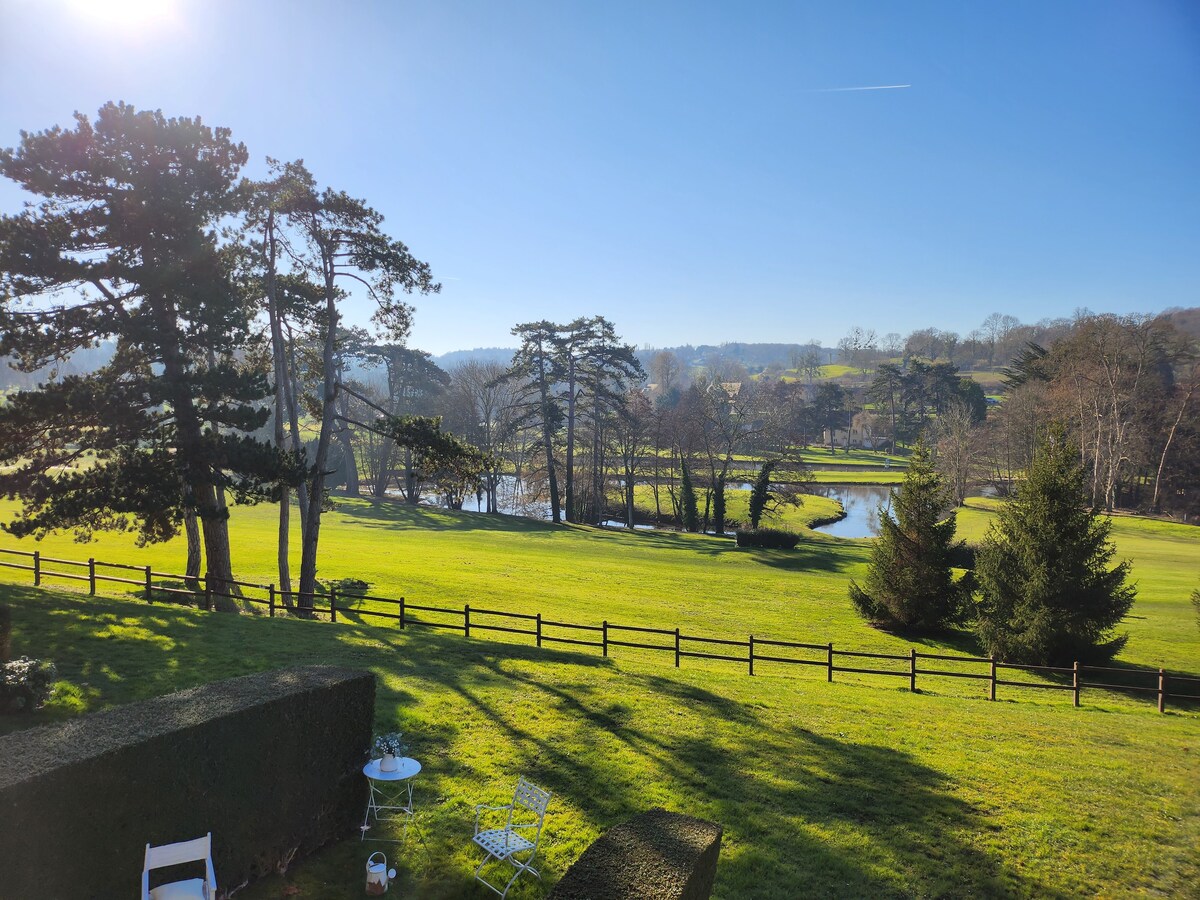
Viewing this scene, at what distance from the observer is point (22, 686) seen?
9.70 metres

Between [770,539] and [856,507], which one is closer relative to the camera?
[770,539]

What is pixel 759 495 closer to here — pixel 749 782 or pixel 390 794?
pixel 749 782

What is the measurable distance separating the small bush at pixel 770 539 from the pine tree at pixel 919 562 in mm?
16545

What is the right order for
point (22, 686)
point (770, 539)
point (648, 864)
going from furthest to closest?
point (770, 539)
point (22, 686)
point (648, 864)

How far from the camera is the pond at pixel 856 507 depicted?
186 feet

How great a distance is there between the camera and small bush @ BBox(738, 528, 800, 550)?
4109 centimetres

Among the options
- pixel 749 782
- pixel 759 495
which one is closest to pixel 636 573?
pixel 759 495

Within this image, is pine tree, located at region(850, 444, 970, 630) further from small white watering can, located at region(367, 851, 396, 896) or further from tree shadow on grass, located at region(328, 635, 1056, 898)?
small white watering can, located at region(367, 851, 396, 896)

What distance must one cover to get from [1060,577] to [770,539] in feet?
72.7

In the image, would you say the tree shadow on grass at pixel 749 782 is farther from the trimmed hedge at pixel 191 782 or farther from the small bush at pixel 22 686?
the small bush at pixel 22 686

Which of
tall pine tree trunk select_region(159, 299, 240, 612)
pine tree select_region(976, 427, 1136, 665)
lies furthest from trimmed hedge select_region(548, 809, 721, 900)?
pine tree select_region(976, 427, 1136, 665)

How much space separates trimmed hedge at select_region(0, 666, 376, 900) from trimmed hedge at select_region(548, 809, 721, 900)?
3767 millimetres

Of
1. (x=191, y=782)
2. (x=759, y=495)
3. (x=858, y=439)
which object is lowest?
(x=759, y=495)

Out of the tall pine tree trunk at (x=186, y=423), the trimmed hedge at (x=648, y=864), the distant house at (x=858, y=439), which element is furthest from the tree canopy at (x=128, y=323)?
the distant house at (x=858, y=439)
